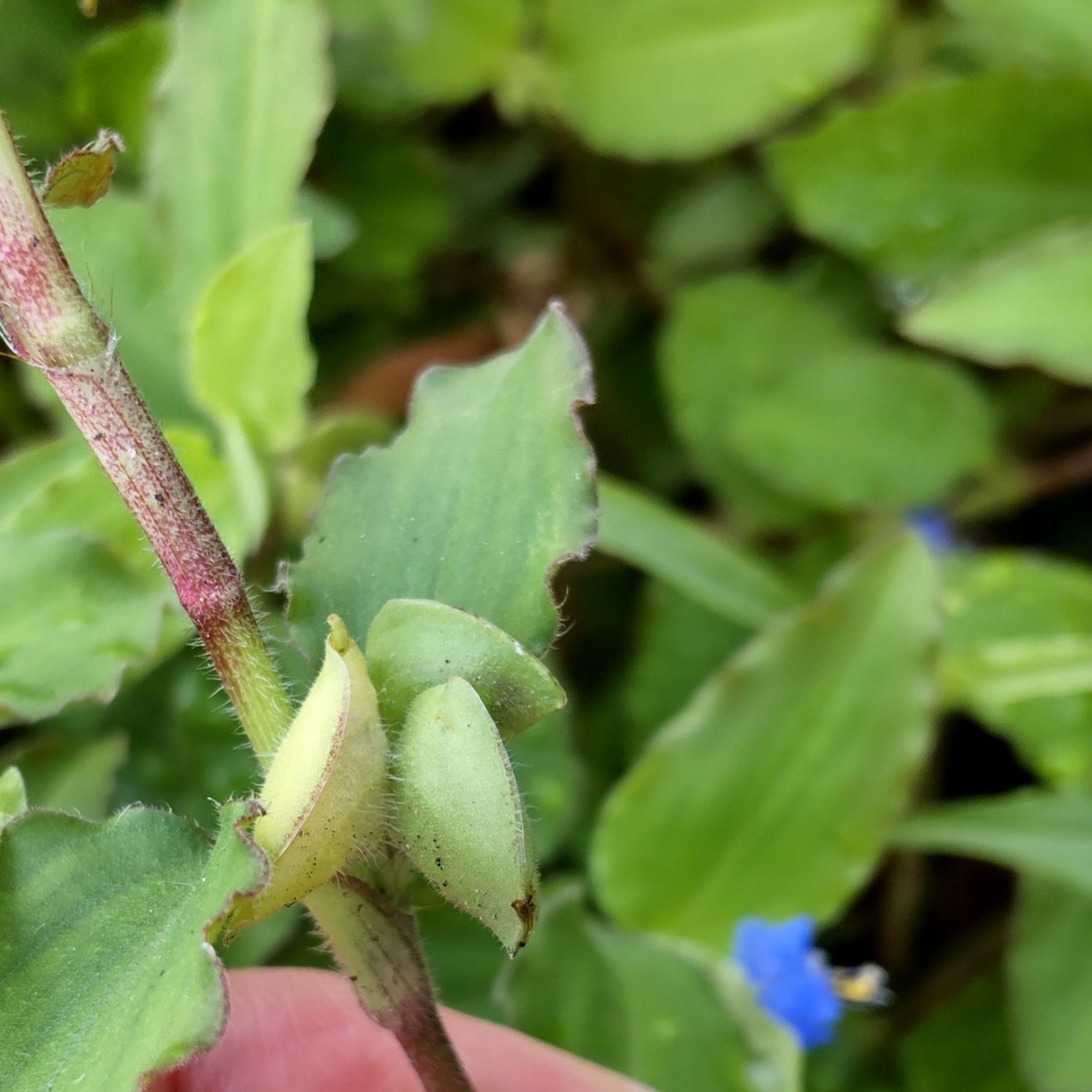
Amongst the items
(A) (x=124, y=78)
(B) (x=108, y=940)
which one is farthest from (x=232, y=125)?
(B) (x=108, y=940)

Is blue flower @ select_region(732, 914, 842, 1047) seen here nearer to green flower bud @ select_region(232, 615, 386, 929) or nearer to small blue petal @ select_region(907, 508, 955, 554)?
small blue petal @ select_region(907, 508, 955, 554)

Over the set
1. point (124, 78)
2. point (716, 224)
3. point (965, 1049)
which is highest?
point (124, 78)

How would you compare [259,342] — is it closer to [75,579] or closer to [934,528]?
[75,579]

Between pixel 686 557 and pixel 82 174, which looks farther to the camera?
pixel 686 557

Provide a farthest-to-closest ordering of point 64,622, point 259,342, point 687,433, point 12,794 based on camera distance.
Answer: point 687,433, point 259,342, point 64,622, point 12,794

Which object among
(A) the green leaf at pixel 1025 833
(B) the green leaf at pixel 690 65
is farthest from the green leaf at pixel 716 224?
(A) the green leaf at pixel 1025 833

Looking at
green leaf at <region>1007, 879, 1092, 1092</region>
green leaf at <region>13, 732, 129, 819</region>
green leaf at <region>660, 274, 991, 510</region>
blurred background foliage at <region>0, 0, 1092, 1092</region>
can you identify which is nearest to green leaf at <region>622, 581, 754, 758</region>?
blurred background foliage at <region>0, 0, 1092, 1092</region>

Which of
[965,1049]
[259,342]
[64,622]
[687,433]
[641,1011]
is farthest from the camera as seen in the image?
[687,433]
